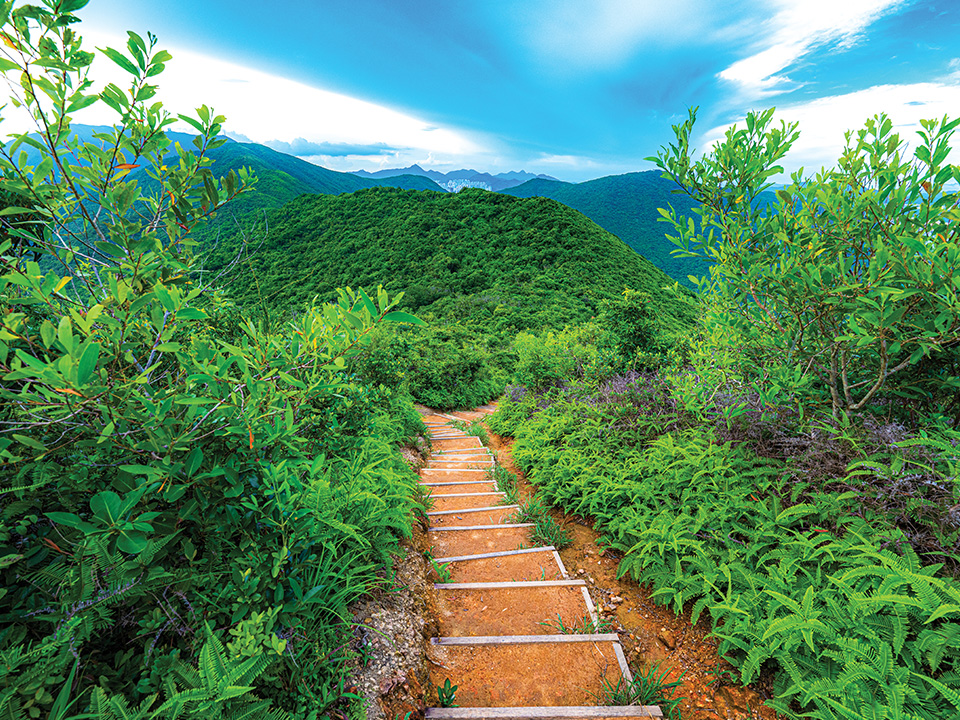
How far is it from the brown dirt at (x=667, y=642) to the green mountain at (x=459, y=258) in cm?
1959

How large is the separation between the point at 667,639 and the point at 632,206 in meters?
84.9

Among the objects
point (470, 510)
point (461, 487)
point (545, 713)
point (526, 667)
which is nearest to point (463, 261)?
point (461, 487)

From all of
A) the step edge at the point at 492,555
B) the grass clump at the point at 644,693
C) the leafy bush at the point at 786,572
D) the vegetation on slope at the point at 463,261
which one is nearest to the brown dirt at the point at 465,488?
the leafy bush at the point at 786,572

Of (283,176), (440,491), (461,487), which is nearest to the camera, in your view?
(440,491)

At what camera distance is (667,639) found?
289 cm

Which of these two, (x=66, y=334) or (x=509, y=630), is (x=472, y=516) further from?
(x=66, y=334)

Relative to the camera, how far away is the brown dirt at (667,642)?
237 cm

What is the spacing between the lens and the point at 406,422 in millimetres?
7016

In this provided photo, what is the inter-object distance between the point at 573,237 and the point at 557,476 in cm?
3316

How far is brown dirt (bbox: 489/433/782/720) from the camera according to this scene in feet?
7.79

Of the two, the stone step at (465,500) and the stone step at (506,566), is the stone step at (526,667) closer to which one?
the stone step at (506,566)

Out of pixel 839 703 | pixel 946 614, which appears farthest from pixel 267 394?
pixel 946 614

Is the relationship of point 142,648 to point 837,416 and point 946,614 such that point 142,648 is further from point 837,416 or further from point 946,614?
point 837,416

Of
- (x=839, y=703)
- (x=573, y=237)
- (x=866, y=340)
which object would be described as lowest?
(x=839, y=703)
